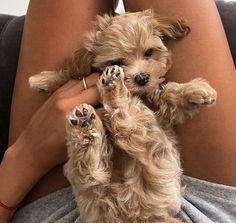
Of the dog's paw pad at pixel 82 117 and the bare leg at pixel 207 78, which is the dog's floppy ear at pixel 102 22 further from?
the dog's paw pad at pixel 82 117

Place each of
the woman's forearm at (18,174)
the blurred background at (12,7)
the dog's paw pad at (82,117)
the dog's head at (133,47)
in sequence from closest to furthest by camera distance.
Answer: the dog's paw pad at (82,117) < the dog's head at (133,47) < the woman's forearm at (18,174) < the blurred background at (12,7)

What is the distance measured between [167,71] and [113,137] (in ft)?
0.86

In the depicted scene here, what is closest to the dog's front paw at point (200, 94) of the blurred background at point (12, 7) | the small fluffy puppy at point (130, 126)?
the small fluffy puppy at point (130, 126)

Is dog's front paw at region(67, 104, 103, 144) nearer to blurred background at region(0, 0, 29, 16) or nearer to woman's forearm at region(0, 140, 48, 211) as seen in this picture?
woman's forearm at region(0, 140, 48, 211)

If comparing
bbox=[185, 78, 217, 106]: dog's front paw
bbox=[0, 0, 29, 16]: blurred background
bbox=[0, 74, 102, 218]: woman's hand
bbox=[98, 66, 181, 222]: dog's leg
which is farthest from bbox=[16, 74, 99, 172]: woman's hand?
bbox=[0, 0, 29, 16]: blurred background

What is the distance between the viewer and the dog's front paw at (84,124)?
1089 mm

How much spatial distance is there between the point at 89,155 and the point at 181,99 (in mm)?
261

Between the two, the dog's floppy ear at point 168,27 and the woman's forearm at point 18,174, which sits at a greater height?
the dog's floppy ear at point 168,27

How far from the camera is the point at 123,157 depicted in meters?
1.14

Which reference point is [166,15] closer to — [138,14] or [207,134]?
[138,14]

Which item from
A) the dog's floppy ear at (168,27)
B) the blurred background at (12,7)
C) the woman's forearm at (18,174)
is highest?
the blurred background at (12,7)

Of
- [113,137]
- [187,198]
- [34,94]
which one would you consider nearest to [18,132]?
[34,94]

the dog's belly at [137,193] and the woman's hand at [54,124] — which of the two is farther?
the woman's hand at [54,124]

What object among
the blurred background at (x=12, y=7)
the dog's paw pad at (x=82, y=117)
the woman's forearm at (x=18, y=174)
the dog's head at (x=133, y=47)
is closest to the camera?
the dog's paw pad at (x=82, y=117)
